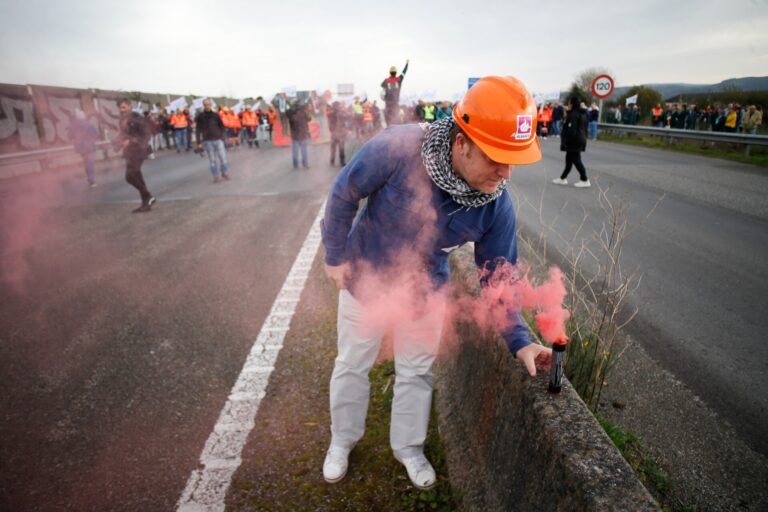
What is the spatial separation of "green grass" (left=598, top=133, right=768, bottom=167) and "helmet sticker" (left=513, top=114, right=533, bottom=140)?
52.8ft

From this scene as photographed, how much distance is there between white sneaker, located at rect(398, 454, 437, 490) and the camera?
7.75 feet

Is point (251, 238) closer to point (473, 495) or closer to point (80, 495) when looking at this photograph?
point (80, 495)

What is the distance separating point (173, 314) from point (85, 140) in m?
10.1

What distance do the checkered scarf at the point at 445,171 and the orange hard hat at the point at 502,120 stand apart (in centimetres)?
15

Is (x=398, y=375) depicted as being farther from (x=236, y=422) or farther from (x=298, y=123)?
(x=298, y=123)

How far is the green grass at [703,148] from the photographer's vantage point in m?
14.7

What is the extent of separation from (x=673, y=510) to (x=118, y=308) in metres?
4.85

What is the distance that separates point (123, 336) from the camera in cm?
399

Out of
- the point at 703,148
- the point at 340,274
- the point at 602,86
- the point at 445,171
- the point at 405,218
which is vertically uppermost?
the point at 602,86

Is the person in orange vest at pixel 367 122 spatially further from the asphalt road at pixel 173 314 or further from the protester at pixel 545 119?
the asphalt road at pixel 173 314

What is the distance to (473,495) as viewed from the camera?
2.11 metres

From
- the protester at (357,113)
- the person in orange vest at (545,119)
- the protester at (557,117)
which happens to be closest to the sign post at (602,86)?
the protester at (557,117)

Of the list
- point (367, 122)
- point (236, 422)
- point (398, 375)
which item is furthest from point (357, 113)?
point (398, 375)

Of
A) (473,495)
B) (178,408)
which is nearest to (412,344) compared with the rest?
(473,495)
